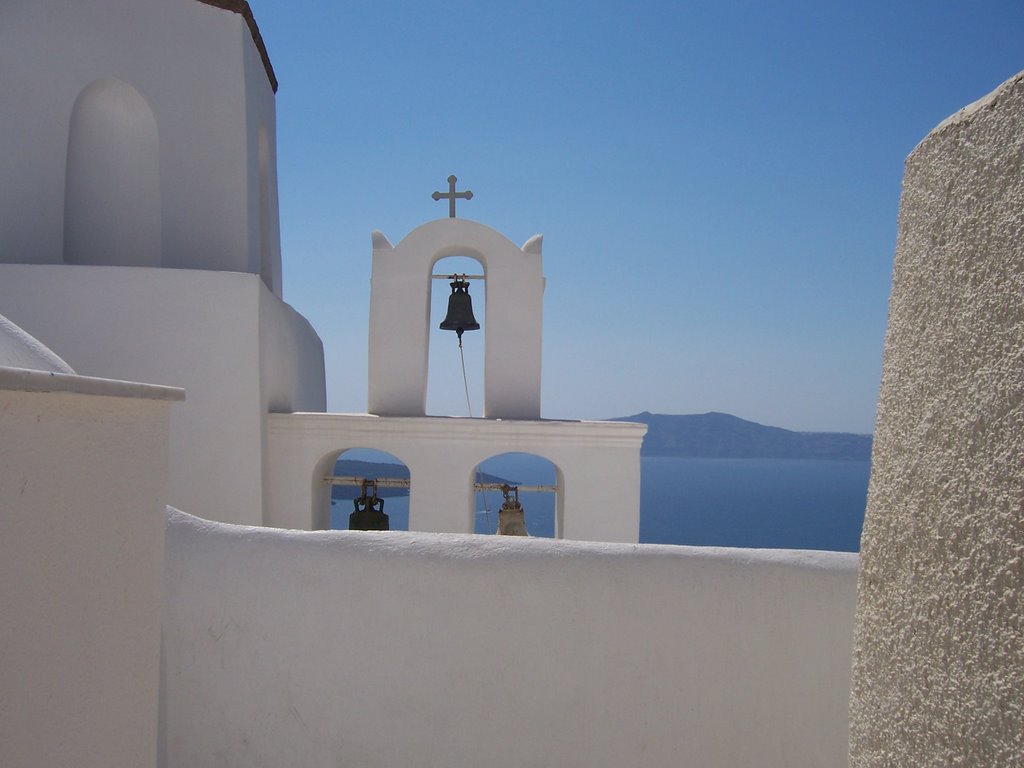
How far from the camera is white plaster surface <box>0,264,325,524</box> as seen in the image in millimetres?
6293

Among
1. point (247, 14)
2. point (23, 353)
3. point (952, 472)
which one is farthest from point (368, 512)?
point (952, 472)

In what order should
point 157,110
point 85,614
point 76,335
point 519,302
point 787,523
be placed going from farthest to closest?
1. point 787,523
2. point 157,110
3. point 519,302
4. point 76,335
5. point 85,614

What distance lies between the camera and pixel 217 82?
25.2ft

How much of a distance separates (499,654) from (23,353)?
192cm

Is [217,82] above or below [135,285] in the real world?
above

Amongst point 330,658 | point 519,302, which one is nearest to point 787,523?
point 519,302

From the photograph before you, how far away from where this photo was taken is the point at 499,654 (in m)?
3.04

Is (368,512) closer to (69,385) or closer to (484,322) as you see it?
(484,322)

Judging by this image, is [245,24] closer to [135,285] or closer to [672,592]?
[135,285]

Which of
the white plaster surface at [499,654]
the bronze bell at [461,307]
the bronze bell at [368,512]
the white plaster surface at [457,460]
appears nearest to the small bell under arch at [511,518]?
the white plaster surface at [457,460]

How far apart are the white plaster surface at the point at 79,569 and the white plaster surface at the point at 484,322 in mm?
4800

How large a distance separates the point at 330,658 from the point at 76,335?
14.4 ft

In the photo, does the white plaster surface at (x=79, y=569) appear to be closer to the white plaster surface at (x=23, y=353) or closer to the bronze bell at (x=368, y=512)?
the white plaster surface at (x=23, y=353)

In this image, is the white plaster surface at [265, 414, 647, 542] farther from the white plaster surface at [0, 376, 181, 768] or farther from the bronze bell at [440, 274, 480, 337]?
the white plaster surface at [0, 376, 181, 768]
